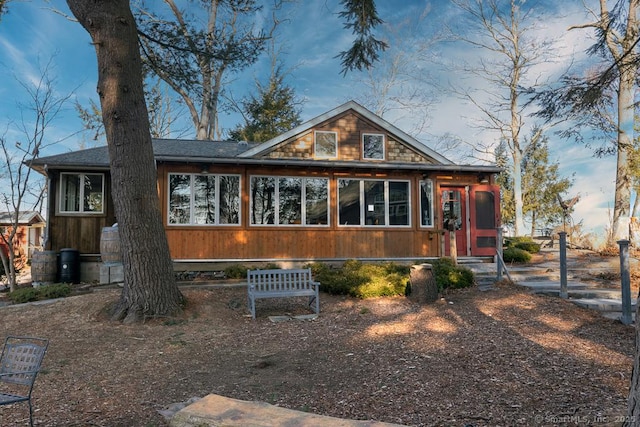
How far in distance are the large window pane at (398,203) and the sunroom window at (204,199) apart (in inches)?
180

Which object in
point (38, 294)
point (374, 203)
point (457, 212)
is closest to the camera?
point (38, 294)

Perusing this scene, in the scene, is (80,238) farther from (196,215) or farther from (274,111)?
(274,111)

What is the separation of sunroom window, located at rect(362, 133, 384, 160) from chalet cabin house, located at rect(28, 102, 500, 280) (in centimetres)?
3

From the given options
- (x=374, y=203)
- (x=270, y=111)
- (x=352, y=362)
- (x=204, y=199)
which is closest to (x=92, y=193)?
(x=204, y=199)

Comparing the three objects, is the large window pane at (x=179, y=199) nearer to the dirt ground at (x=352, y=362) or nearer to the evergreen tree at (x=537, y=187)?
the dirt ground at (x=352, y=362)

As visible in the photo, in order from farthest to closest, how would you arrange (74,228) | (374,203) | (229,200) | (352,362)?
(374,203) → (74,228) → (229,200) → (352,362)

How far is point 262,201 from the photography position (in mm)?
11812

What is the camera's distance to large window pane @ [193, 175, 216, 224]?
11.4 metres

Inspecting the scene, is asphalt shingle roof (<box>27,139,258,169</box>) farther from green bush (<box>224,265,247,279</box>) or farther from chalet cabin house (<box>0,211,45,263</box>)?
chalet cabin house (<box>0,211,45,263</box>)

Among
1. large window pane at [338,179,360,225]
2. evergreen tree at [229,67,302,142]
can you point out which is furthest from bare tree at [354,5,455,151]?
large window pane at [338,179,360,225]

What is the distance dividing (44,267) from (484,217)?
508 inches

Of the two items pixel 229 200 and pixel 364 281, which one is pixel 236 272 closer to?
pixel 229 200

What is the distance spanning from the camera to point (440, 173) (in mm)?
12883

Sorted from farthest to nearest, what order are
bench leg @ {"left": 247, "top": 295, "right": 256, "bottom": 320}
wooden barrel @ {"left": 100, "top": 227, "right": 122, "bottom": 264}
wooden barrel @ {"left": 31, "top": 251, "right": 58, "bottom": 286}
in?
1. wooden barrel @ {"left": 31, "top": 251, "right": 58, "bottom": 286}
2. wooden barrel @ {"left": 100, "top": 227, "right": 122, "bottom": 264}
3. bench leg @ {"left": 247, "top": 295, "right": 256, "bottom": 320}
